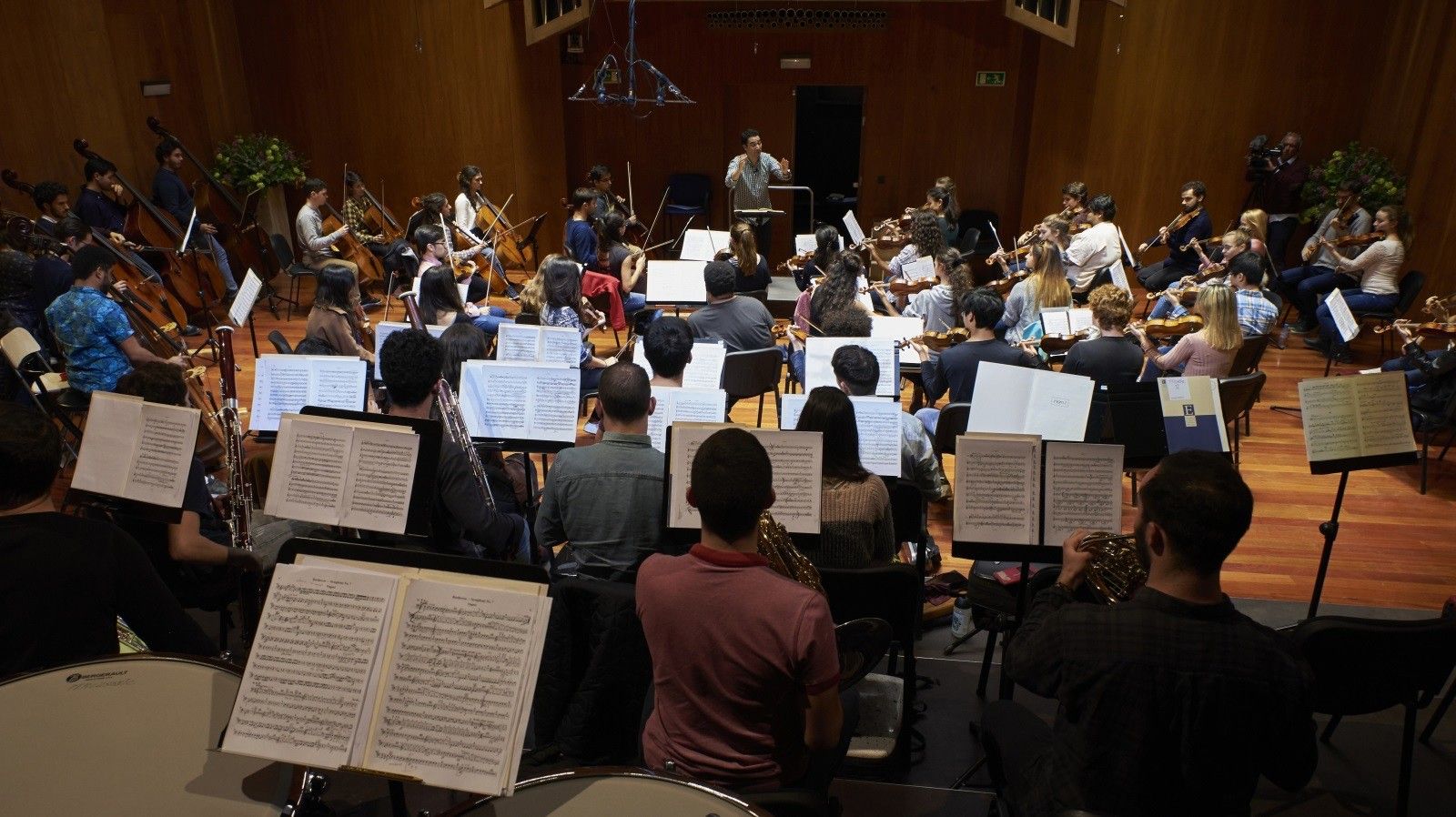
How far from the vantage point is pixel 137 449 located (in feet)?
9.37

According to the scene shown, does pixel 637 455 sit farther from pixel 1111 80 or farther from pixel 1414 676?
pixel 1111 80

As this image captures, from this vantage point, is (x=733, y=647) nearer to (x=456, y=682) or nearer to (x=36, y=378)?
(x=456, y=682)

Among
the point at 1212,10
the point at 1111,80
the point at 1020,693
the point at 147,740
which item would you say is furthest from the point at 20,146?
the point at 1212,10

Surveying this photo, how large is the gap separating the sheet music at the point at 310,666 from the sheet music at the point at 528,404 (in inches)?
80.8

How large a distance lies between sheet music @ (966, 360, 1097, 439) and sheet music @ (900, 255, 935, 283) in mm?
2920

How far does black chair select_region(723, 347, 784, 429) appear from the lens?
494 centimetres

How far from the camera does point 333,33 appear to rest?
9.75m

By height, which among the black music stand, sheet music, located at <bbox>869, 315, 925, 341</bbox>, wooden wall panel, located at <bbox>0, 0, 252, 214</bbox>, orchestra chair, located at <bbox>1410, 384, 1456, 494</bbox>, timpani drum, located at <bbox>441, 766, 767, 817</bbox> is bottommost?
orchestra chair, located at <bbox>1410, 384, 1456, 494</bbox>

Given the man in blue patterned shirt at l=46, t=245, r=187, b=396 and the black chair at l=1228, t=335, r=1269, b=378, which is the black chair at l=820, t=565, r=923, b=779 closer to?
the black chair at l=1228, t=335, r=1269, b=378

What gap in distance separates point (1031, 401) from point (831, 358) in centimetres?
95

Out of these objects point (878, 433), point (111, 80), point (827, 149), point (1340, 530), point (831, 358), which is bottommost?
point (1340, 530)

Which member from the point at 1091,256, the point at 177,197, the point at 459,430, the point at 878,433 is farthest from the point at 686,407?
the point at 177,197

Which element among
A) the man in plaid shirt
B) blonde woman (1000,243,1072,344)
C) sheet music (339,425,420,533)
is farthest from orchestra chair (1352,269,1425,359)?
sheet music (339,425,420,533)

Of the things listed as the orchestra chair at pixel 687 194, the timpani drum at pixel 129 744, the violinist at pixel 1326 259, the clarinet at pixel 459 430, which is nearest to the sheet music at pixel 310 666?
the timpani drum at pixel 129 744
